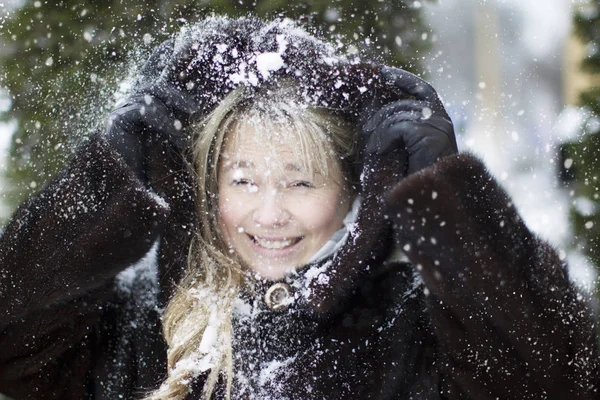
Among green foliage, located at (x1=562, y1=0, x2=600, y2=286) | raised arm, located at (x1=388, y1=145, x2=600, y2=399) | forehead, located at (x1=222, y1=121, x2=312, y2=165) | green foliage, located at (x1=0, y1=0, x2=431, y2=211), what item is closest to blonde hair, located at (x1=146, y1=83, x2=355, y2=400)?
forehead, located at (x1=222, y1=121, x2=312, y2=165)

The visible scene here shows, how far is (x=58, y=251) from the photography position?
178 centimetres

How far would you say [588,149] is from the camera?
319cm

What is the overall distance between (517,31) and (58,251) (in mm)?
5198

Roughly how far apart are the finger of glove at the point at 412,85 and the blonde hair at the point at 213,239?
0.19 m

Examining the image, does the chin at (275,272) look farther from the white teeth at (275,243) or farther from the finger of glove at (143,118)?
the finger of glove at (143,118)

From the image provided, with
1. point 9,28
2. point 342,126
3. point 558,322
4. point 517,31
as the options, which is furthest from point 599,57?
point 517,31

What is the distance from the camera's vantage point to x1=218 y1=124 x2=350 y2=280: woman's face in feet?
6.15

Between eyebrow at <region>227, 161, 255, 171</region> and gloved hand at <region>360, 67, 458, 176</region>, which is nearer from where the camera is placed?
gloved hand at <region>360, 67, 458, 176</region>

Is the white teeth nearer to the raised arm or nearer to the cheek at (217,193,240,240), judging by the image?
the cheek at (217,193,240,240)

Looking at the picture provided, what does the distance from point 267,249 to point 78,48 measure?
5.24 feet

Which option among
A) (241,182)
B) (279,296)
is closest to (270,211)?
(241,182)

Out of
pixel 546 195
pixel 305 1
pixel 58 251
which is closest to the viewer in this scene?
pixel 58 251

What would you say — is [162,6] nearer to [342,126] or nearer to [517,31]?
[342,126]

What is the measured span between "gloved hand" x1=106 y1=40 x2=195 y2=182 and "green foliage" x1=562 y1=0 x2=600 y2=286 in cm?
202
